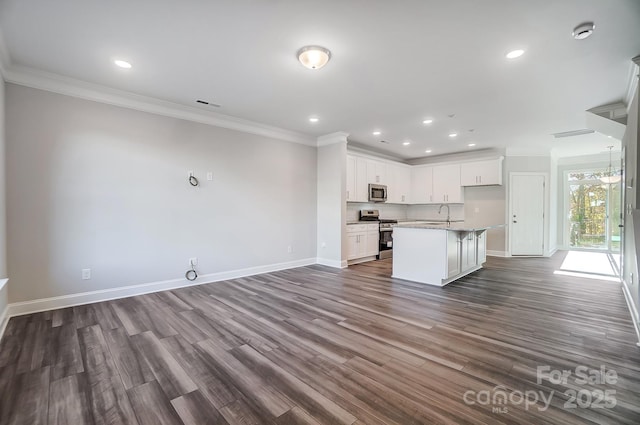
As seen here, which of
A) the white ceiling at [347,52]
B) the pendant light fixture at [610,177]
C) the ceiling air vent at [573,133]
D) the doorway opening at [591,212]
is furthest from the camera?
the doorway opening at [591,212]

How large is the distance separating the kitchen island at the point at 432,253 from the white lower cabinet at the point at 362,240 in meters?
1.28

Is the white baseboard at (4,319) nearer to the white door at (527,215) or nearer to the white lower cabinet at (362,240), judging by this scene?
the white lower cabinet at (362,240)

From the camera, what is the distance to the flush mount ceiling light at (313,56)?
267 cm

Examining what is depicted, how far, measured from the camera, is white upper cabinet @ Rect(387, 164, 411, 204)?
7480 millimetres

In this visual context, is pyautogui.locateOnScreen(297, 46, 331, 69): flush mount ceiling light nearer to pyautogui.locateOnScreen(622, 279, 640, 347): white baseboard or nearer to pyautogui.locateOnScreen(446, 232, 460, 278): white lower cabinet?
pyautogui.locateOnScreen(446, 232, 460, 278): white lower cabinet

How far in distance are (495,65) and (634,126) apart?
6.26 feet

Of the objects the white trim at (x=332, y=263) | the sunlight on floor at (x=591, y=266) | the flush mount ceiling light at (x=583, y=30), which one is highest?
the flush mount ceiling light at (x=583, y=30)

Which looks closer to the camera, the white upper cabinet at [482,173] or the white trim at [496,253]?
the white upper cabinet at [482,173]

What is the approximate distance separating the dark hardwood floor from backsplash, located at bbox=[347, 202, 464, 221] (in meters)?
3.28

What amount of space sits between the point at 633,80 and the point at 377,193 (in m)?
4.43

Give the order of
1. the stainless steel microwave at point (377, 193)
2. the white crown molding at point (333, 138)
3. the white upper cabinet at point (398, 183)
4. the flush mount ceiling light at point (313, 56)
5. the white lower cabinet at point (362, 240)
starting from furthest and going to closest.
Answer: the white upper cabinet at point (398, 183), the stainless steel microwave at point (377, 193), the white lower cabinet at point (362, 240), the white crown molding at point (333, 138), the flush mount ceiling light at point (313, 56)

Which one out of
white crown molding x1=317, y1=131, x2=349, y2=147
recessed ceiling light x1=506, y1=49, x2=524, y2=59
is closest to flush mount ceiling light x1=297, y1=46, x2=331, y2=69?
recessed ceiling light x1=506, y1=49, x2=524, y2=59

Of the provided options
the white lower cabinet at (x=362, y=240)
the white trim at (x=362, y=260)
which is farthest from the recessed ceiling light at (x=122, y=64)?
the white trim at (x=362, y=260)

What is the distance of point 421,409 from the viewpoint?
165cm
